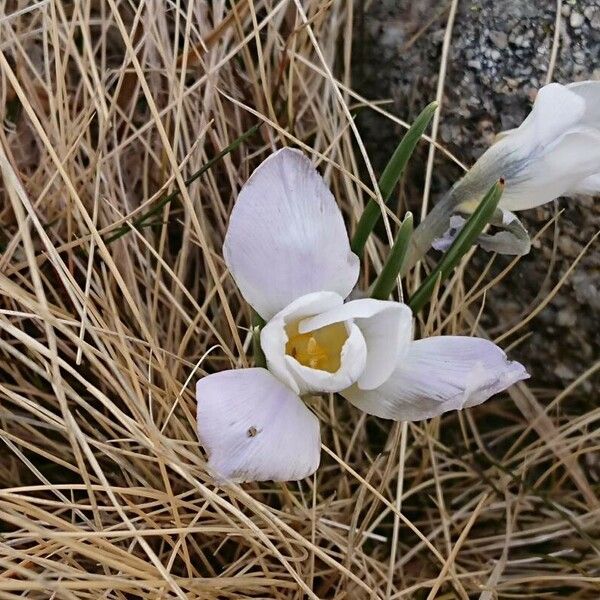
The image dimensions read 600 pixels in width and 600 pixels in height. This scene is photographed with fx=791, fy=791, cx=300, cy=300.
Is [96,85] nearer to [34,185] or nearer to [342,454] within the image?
[34,185]

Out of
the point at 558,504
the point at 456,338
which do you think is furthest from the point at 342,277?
Answer: the point at 558,504

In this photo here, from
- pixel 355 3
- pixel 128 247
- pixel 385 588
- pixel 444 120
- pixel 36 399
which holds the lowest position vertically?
pixel 385 588

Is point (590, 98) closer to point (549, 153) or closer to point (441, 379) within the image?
point (549, 153)

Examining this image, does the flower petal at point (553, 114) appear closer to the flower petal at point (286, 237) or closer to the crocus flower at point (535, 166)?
the crocus flower at point (535, 166)

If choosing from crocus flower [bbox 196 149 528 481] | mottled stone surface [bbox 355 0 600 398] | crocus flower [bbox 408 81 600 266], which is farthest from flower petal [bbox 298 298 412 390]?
mottled stone surface [bbox 355 0 600 398]

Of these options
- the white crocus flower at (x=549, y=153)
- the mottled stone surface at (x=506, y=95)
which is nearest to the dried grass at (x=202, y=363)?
the mottled stone surface at (x=506, y=95)

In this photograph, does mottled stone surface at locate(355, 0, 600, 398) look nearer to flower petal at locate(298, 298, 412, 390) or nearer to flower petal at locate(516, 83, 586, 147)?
flower petal at locate(516, 83, 586, 147)
